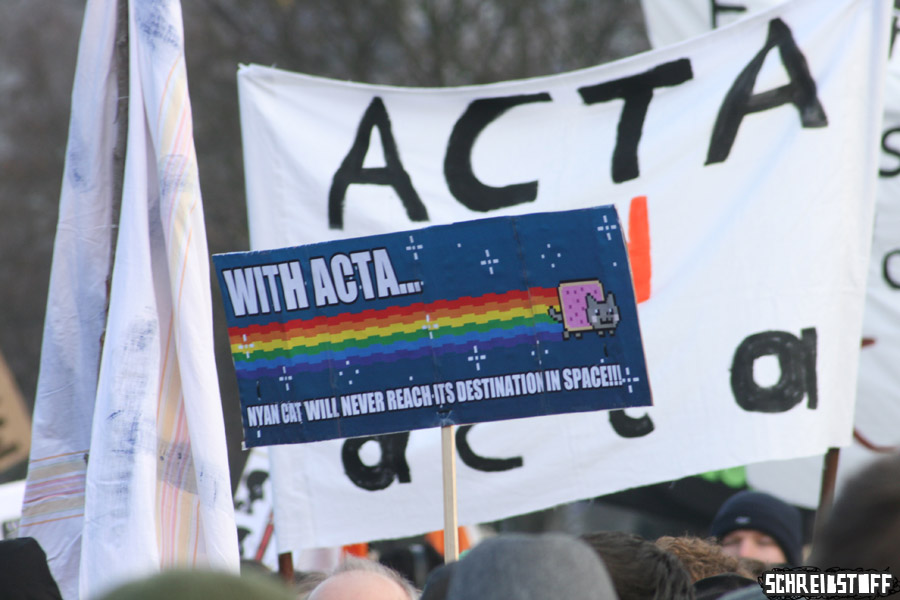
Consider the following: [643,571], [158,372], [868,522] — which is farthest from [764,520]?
[868,522]

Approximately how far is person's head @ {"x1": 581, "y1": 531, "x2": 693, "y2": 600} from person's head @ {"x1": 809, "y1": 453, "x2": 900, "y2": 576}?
29.1 inches

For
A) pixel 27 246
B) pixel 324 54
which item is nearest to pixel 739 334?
pixel 324 54

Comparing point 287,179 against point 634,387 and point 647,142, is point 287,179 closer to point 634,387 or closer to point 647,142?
point 647,142

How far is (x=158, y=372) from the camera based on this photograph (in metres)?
2.64

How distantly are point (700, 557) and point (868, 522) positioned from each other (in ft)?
4.64

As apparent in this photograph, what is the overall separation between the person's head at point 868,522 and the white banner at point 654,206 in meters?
2.27

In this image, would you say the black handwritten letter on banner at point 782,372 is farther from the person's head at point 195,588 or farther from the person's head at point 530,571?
the person's head at point 195,588

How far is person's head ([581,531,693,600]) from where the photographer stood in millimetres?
2039

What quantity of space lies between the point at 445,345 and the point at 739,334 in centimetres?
126

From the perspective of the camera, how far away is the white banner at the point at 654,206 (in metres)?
3.66

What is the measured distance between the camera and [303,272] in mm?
2883

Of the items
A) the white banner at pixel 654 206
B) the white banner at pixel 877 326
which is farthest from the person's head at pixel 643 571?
the white banner at pixel 877 326

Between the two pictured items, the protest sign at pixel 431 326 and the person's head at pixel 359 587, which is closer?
the person's head at pixel 359 587

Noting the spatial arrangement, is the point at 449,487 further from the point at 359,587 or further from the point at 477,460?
the point at 477,460
